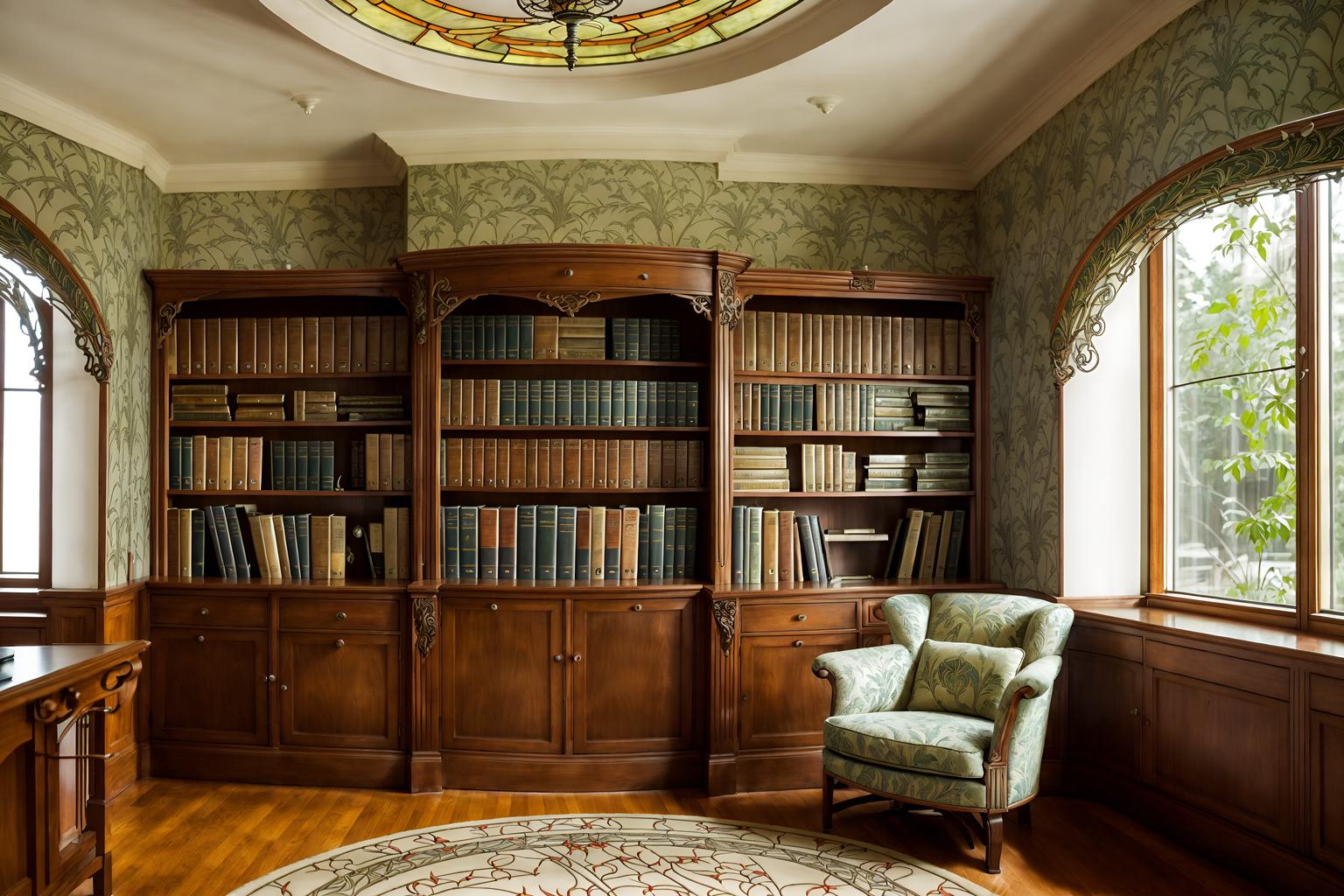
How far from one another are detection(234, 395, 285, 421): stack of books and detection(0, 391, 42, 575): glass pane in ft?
2.93

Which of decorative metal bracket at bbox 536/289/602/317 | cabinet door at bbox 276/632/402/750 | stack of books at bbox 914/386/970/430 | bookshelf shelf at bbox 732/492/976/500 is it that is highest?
decorative metal bracket at bbox 536/289/602/317

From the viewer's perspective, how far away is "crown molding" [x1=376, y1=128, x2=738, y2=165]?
4422 millimetres

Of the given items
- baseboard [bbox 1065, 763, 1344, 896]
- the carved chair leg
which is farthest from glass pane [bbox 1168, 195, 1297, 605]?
the carved chair leg

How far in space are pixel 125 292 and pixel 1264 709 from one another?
4848mm

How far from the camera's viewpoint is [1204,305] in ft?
12.1

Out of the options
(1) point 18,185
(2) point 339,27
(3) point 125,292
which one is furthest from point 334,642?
(2) point 339,27

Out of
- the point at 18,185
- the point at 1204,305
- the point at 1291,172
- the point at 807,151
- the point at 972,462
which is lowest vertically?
the point at 972,462

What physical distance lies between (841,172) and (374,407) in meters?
2.60

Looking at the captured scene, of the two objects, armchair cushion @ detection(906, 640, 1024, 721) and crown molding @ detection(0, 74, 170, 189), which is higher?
crown molding @ detection(0, 74, 170, 189)

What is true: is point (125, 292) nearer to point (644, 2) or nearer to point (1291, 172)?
point (644, 2)

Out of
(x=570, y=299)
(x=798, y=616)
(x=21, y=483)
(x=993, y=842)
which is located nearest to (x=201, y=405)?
(x=21, y=483)

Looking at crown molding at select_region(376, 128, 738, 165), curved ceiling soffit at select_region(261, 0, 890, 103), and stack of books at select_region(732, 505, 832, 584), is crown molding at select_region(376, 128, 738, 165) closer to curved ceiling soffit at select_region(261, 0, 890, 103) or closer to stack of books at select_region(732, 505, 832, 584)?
curved ceiling soffit at select_region(261, 0, 890, 103)

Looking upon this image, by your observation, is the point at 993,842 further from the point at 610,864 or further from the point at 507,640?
the point at 507,640

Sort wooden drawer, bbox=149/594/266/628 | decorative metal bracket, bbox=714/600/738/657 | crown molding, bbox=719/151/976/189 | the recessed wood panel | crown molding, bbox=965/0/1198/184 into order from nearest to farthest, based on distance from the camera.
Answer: the recessed wood panel, crown molding, bbox=965/0/1198/184, decorative metal bracket, bbox=714/600/738/657, wooden drawer, bbox=149/594/266/628, crown molding, bbox=719/151/976/189
